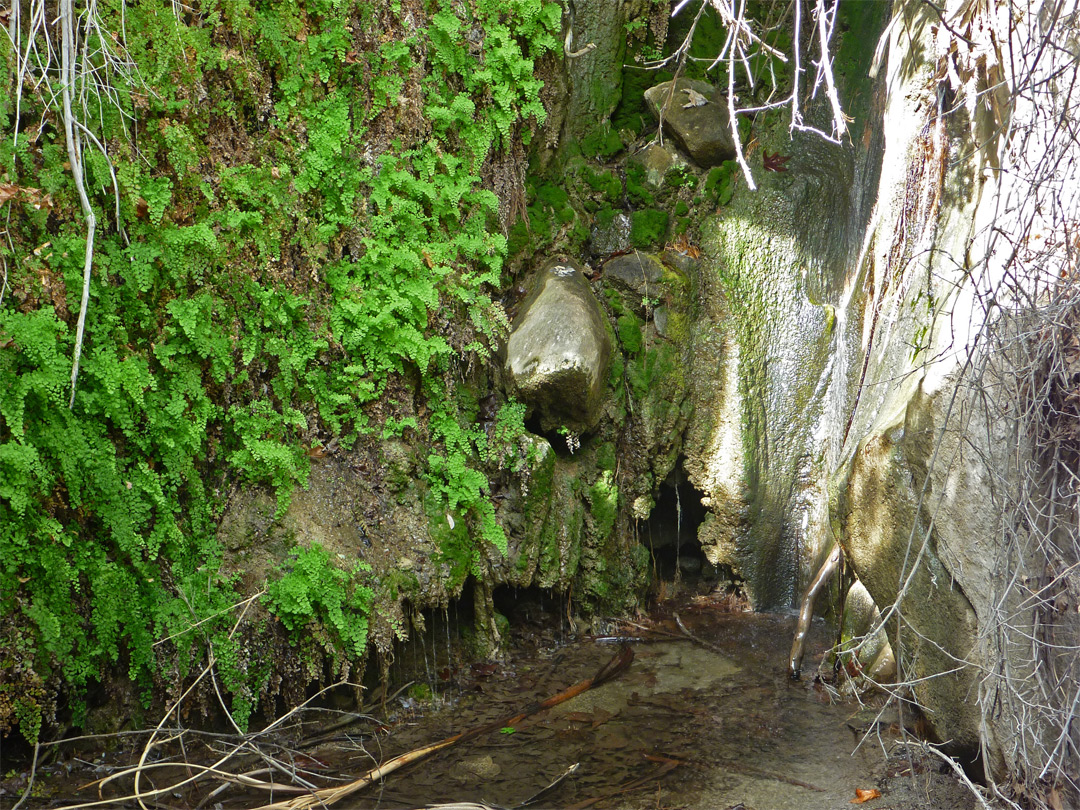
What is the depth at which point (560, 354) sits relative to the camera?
6.23 m

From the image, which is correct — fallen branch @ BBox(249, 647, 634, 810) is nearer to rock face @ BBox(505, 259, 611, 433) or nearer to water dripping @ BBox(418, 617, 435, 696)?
water dripping @ BBox(418, 617, 435, 696)

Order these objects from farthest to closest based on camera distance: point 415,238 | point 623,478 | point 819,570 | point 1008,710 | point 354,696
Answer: point 623,478, point 819,570, point 415,238, point 354,696, point 1008,710

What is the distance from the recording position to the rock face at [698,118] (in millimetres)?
7250

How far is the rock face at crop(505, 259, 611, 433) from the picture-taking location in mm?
6246

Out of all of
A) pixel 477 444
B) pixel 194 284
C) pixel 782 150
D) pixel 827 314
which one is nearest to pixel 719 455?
pixel 827 314

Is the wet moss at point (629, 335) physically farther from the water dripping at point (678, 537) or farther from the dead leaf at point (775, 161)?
the dead leaf at point (775, 161)

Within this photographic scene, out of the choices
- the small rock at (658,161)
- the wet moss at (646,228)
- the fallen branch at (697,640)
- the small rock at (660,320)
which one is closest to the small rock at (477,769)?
the fallen branch at (697,640)

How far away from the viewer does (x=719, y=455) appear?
7074 millimetres

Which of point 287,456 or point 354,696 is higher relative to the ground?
point 287,456

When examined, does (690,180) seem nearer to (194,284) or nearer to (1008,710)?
(194,284)

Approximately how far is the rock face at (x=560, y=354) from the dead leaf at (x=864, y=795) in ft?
10.6

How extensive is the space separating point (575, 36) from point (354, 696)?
5.64 m

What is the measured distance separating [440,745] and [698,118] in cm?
553

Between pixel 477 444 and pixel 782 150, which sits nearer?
pixel 477 444
